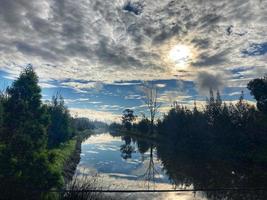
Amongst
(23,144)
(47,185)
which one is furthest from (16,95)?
(47,185)

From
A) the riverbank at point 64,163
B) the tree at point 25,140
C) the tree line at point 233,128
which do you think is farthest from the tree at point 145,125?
the tree at point 25,140

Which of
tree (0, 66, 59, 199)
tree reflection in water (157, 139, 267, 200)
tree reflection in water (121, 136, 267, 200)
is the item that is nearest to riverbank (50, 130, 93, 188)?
tree (0, 66, 59, 199)

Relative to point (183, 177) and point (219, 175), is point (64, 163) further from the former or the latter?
point (219, 175)

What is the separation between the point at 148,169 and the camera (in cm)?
3052

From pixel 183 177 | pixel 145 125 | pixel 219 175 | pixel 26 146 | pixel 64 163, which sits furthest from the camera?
pixel 145 125

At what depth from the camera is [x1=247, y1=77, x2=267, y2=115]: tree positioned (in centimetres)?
3964

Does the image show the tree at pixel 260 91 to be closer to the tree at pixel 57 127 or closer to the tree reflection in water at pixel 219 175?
the tree reflection in water at pixel 219 175

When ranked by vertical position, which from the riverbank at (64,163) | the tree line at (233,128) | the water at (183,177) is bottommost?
→ the water at (183,177)

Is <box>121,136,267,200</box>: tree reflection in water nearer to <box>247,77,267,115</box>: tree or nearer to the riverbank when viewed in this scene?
the riverbank

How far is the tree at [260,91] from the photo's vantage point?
39.6 m

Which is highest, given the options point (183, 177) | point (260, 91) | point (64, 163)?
point (260, 91)

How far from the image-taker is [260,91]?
40.5 metres

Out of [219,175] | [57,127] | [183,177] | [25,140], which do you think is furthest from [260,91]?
[25,140]

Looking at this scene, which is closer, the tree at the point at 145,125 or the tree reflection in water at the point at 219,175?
the tree reflection in water at the point at 219,175
